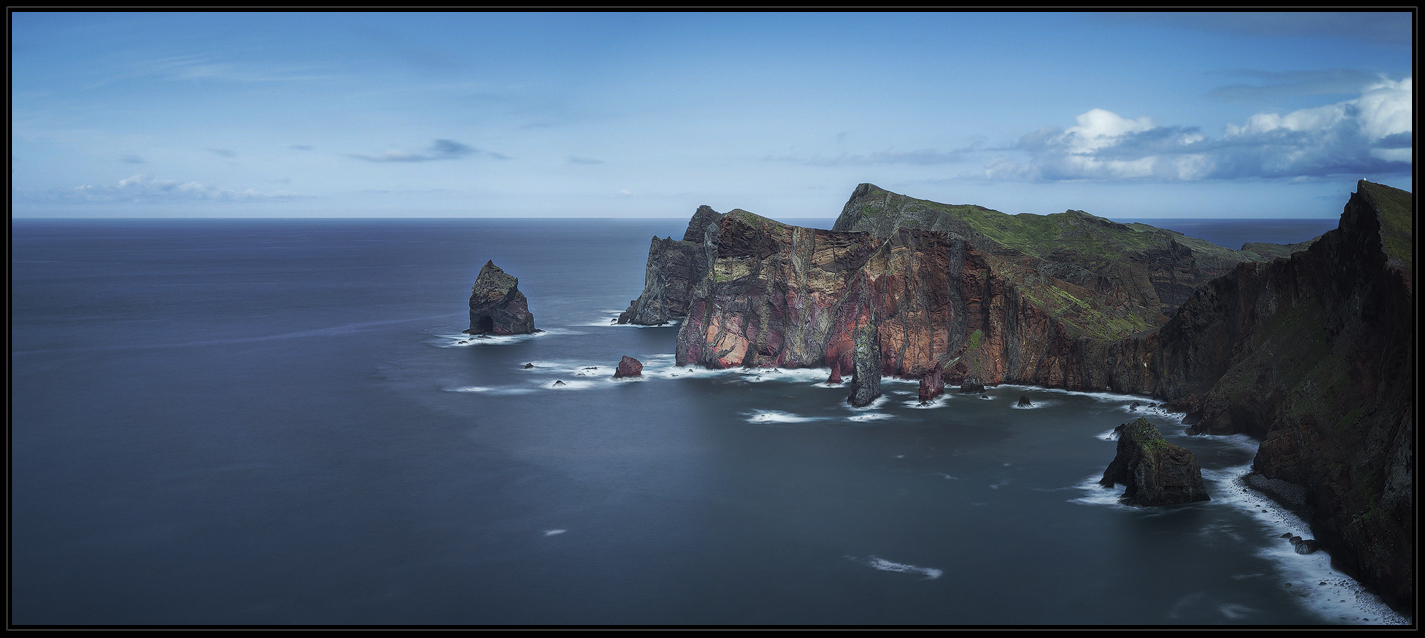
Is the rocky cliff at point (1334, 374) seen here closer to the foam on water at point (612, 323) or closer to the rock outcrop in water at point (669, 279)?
the rock outcrop in water at point (669, 279)

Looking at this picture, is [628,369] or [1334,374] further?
[628,369]

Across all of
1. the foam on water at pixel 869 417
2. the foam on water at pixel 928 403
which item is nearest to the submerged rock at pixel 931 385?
the foam on water at pixel 928 403

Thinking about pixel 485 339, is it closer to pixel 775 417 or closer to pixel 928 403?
pixel 775 417

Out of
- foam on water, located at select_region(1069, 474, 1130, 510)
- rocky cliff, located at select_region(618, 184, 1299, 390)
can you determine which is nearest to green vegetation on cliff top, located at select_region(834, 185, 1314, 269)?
rocky cliff, located at select_region(618, 184, 1299, 390)

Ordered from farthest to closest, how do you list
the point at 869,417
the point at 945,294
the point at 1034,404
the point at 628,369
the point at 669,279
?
the point at 669,279 < the point at 628,369 < the point at 945,294 < the point at 1034,404 < the point at 869,417

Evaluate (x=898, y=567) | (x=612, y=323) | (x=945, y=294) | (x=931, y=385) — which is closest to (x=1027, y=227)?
(x=945, y=294)

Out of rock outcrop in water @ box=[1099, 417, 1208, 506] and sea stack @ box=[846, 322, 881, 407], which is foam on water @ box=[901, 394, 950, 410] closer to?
sea stack @ box=[846, 322, 881, 407]
